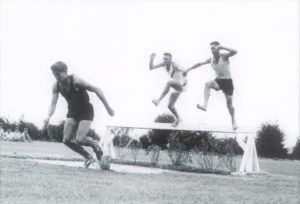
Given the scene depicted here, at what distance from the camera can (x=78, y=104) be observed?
850 cm

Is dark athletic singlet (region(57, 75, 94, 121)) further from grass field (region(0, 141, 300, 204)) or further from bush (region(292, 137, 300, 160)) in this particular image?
bush (region(292, 137, 300, 160))

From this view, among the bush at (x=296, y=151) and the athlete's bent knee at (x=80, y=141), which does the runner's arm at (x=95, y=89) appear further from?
the bush at (x=296, y=151)

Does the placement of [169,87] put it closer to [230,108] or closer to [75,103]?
[230,108]

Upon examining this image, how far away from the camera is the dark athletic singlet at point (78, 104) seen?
8.40 m

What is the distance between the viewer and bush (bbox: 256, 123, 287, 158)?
120 ft

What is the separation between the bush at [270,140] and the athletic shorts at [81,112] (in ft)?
94.8

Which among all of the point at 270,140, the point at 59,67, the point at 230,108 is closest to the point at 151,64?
the point at 230,108

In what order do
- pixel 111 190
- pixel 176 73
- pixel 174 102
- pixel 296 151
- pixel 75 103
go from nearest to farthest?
pixel 111 190 < pixel 75 103 < pixel 176 73 < pixel 174 102 < pixel 296 151

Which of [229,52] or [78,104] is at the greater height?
[229,52]

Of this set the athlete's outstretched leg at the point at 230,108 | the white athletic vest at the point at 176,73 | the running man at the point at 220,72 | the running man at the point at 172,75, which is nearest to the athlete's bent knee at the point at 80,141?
the running man at the point at 172,75

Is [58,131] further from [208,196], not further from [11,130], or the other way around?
[208,196]

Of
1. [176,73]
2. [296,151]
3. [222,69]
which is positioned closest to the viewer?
[222,69]

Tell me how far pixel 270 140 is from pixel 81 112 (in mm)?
30042

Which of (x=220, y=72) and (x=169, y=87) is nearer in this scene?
(x=220, y=72)
